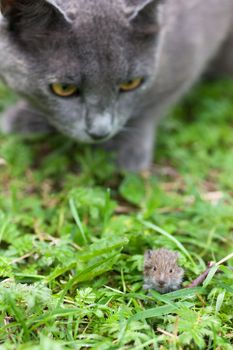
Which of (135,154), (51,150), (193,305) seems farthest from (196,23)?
(193,305)

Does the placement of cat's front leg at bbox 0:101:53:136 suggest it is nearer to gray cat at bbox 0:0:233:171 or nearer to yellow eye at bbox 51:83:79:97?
gray cat at bbox 0:0:233:171

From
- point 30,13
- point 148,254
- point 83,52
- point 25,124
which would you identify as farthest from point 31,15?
point 148,254

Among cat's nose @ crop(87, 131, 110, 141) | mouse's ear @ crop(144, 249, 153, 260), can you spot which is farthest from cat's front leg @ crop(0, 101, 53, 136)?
mouse's ear @ crop(144, 249, 153, 260)

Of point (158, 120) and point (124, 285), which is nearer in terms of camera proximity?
point (124, 285)

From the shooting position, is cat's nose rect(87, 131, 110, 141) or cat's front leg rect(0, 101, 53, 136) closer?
cat's nose rect(87, 131, 110, 141)

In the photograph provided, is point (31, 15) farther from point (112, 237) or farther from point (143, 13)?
point (112, 237)

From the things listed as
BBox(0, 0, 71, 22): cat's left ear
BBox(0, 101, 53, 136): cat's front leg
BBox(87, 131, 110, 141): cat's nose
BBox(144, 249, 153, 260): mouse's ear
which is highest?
BBox(0, 0, 71, 22): cat's left ear

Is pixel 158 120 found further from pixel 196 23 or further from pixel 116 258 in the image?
pixel 116 258
